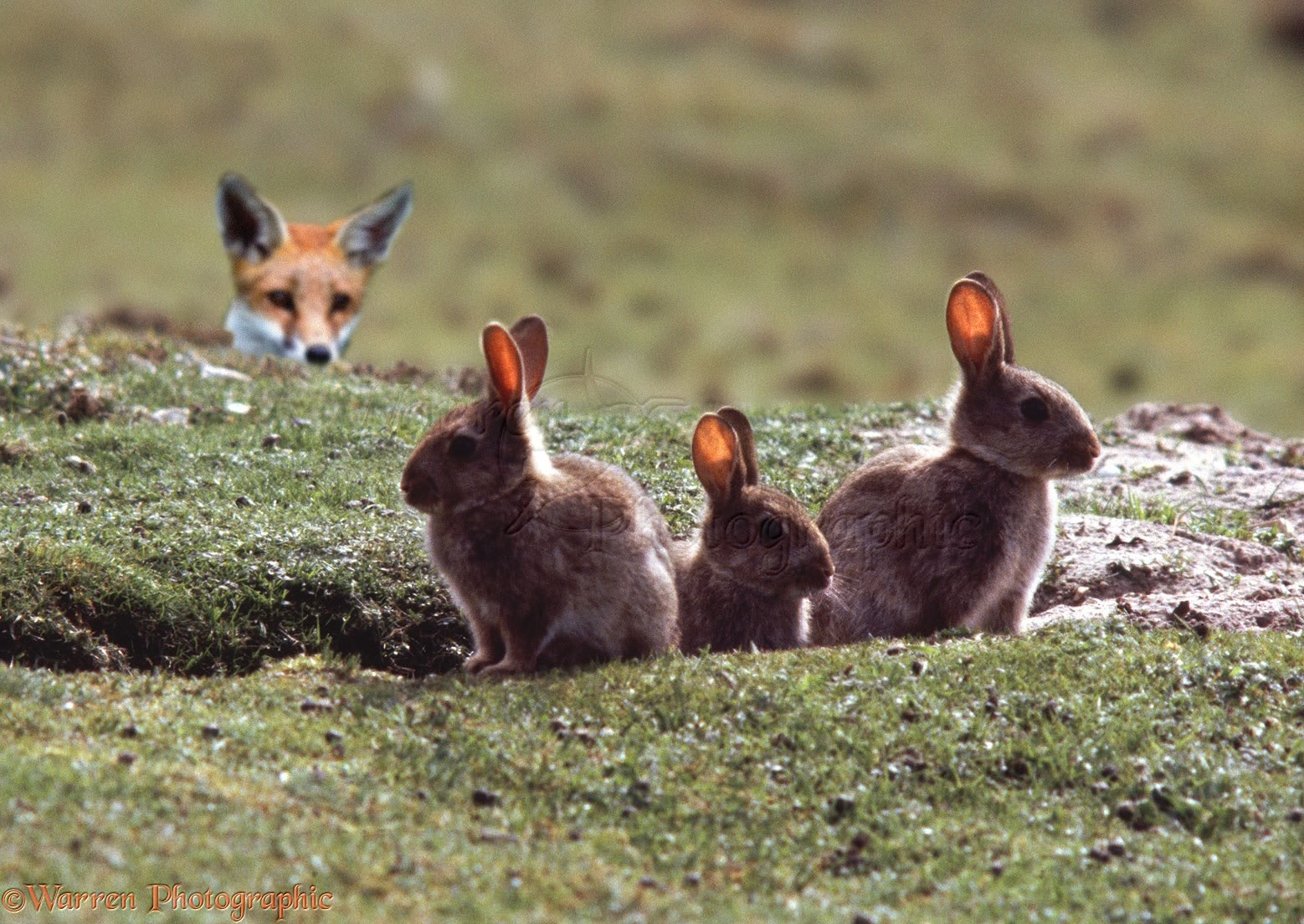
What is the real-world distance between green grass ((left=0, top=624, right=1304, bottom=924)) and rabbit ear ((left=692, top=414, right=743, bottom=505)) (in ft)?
3.42

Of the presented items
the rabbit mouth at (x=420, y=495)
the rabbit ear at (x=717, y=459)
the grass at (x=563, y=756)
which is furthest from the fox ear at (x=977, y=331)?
the rabbit mouth at (x=420, y=495)

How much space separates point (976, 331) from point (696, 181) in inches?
1035

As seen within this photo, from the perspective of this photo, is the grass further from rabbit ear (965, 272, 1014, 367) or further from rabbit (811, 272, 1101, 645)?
rabbit ear (965, 272, 1014, 367)

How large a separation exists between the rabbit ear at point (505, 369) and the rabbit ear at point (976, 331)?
244 cm

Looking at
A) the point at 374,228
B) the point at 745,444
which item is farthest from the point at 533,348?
the point at 374,228

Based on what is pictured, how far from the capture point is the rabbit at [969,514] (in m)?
9.25

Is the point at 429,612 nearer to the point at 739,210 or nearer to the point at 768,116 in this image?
the point at 739,210

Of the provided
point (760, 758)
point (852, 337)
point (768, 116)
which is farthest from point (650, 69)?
point (760, 758)

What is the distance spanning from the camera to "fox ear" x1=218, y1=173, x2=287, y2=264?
16.4 metres

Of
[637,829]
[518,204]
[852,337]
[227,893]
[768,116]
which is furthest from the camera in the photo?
[768,116]

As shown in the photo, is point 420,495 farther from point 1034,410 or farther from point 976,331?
point 1034,410

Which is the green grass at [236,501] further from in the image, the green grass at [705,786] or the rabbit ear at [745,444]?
the rabbit ear at [745,444]

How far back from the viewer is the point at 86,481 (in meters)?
11.0

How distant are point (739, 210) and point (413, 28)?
9.14m
